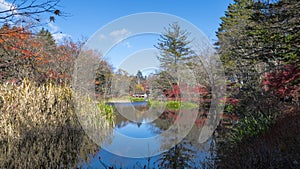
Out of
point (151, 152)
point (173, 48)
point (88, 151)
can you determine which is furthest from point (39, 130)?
point (173, 48)

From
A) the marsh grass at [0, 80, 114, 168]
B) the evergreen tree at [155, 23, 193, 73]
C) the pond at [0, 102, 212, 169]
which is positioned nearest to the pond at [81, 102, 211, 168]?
the pond at [0, 102, 212, 169]

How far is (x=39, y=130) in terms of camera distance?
3.82 m

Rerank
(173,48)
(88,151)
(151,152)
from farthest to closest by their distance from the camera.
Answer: (173,48) < (151,152) < (88,151)

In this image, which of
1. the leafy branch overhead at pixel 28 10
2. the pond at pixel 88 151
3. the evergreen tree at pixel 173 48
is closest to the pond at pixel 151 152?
the pond at pixel 88 151

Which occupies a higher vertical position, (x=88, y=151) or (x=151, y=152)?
(x=88, y=151)

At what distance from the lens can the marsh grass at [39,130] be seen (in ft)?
10.6

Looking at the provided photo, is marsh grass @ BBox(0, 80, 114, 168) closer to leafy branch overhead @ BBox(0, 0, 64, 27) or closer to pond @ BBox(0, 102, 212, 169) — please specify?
pond @ BBox(0, 102, 212, 169)

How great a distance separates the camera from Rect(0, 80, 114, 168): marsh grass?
10.6 ft

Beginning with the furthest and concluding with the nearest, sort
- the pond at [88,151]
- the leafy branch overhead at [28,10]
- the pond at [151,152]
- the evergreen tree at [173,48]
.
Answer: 1. the evergreen tree at [173,48]
2. the pond at [151,152]
3. the pond at [88,151]
4. the leafy branch overhead at [28,10]

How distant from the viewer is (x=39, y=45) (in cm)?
954

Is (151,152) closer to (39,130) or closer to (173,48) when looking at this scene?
(39,130)

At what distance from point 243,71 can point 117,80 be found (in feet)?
35.4

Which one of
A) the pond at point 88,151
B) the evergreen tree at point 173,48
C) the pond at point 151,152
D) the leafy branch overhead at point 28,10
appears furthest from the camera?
the evergreen tree at point 173,48

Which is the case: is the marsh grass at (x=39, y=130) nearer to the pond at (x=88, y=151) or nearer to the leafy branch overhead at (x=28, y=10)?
the pond at (x=88, y=151)
